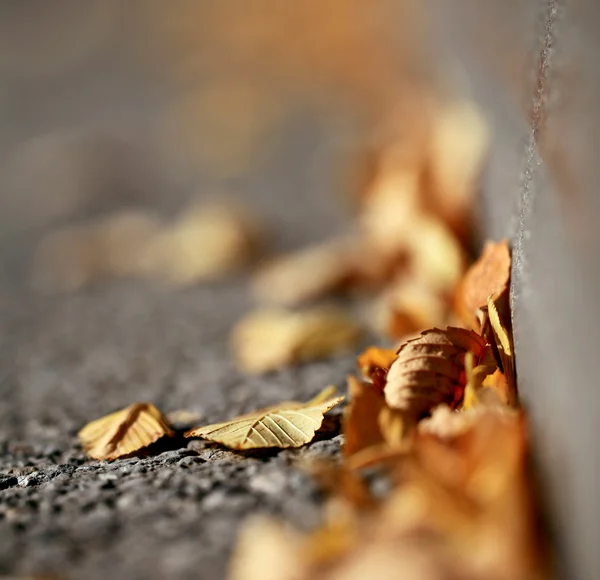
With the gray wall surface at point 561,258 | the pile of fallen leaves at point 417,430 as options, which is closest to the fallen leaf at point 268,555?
the pile of fallen leaves at point 417,430

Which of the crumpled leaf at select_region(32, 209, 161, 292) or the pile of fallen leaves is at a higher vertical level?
the crumpled leaf at select_region(32, 209, 161, 292)

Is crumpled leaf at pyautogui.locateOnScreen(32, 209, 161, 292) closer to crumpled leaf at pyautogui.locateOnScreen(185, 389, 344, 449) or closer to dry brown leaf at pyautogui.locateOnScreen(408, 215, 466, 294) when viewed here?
dry brown leaf at pyautogui.locateOnScreen(408, 215, 466, 294)

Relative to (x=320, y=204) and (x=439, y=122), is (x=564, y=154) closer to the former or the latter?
(x=439, y=122)

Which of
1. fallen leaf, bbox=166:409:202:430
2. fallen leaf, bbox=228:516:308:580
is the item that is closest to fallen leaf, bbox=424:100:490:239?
fallen leaf, bbox=166:409:202:430

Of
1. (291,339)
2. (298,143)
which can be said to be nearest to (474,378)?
(291,339)

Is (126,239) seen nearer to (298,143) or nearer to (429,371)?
(298,143)

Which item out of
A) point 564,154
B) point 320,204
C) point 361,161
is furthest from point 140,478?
point 320,204

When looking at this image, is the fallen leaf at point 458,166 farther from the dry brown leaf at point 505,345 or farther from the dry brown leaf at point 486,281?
the dry brown leaf at point 505,345

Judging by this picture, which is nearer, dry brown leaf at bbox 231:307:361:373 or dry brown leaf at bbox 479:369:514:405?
dry brown leaf at bbox 479:369:514:405
